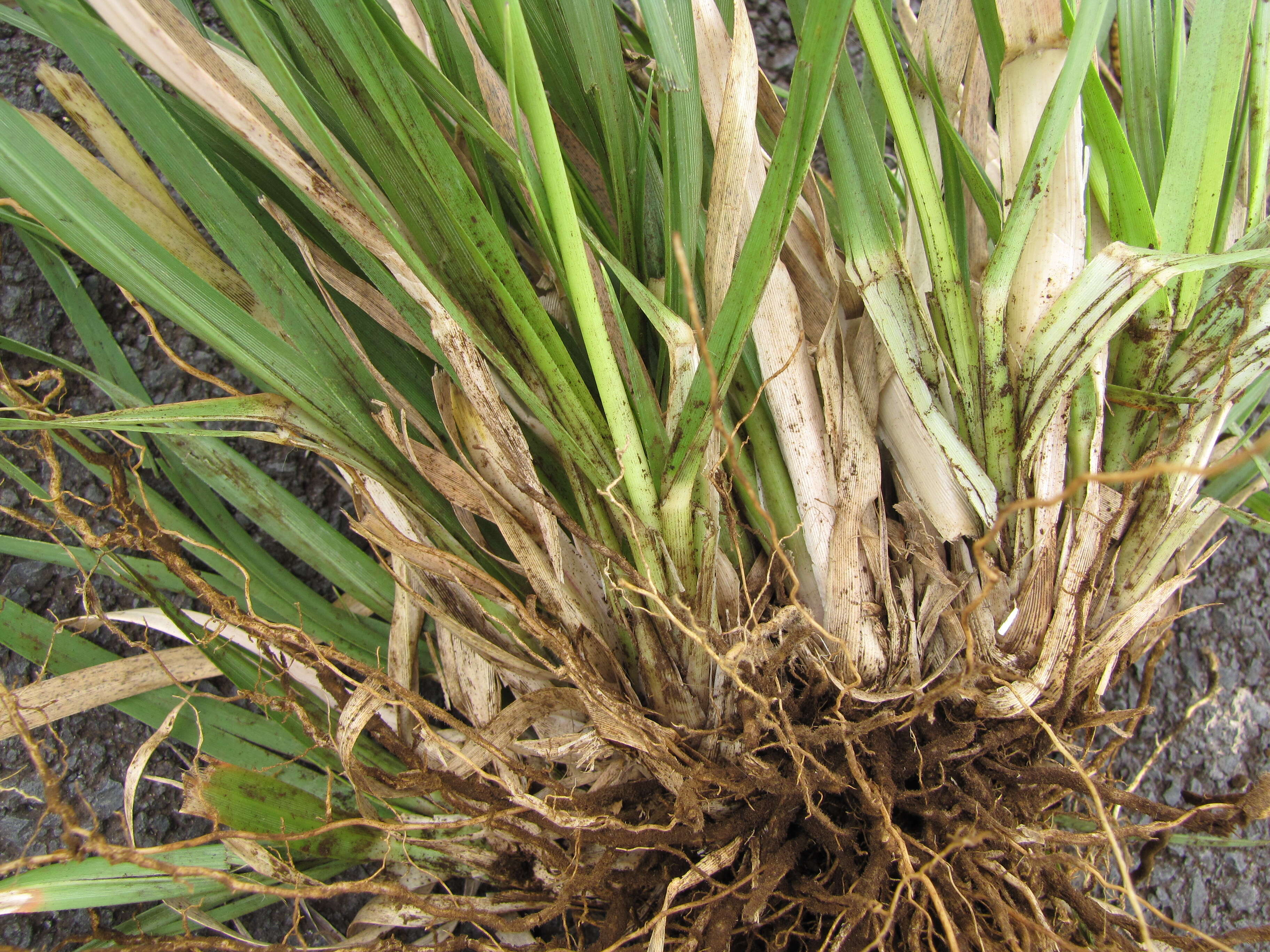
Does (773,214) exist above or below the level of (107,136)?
below

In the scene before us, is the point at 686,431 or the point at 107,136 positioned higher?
the point at 107,136

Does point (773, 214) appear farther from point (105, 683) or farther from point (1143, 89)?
point (105, 683)

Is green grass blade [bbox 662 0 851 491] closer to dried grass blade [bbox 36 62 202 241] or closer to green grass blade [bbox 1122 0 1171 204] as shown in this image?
green grass blade [bbox 1122 0 1171 204]

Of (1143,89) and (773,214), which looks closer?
(773,214)

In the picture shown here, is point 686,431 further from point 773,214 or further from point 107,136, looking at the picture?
point 107,136

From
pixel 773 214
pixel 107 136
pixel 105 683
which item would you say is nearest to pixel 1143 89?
pixel 773 214

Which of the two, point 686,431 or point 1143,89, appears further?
point 1143,89

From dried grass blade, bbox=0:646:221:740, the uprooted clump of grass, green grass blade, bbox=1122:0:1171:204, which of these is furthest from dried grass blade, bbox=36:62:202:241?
green grass blade, bbox=1122:0:1171:204

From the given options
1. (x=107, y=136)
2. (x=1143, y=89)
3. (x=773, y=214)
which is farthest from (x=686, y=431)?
(x=107, y=136)

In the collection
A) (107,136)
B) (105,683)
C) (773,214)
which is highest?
(107,136)

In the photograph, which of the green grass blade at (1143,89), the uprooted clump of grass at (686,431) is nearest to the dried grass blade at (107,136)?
the uprooted clump of grass at (686,431)
